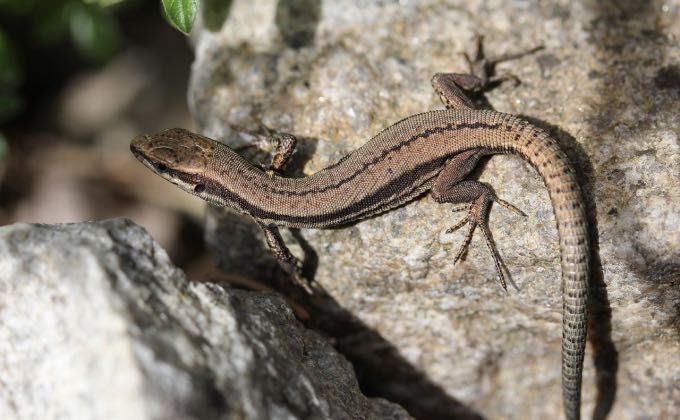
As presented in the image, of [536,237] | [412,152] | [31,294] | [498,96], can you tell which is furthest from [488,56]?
[31,294]

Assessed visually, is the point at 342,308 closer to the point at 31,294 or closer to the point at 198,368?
the point at 198,368

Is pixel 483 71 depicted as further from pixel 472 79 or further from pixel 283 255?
pixel 283 255

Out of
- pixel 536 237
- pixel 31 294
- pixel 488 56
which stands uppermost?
pixel 488 56

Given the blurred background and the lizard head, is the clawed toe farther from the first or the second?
the blurred background

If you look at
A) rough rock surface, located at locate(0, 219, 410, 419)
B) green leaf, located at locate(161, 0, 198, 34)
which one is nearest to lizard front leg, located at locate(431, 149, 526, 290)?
rough rock surface, located at locate(0, 219, 410, 419)

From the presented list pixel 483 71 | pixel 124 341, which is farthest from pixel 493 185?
pixel 124 341

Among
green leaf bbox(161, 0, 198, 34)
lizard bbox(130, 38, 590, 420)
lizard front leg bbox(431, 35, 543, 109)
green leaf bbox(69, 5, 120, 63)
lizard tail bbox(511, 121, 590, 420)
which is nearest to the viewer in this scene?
lizard tail bbox(511, 121, 590, 420)
